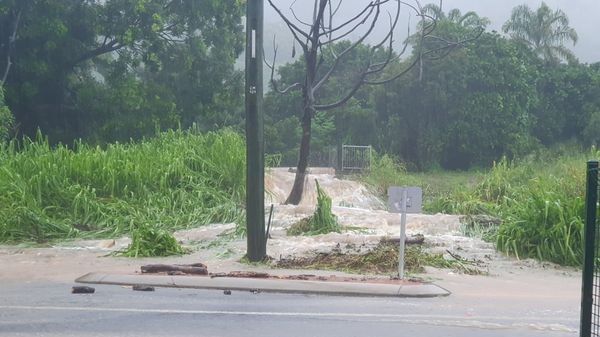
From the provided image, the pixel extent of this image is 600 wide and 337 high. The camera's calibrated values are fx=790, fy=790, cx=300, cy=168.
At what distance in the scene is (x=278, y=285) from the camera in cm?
1044

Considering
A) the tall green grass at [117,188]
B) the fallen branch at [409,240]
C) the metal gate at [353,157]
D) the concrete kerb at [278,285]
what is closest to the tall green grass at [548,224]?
the fallen branch at [409,240]

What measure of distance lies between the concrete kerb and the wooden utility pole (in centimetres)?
167

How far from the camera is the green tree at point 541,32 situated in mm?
58875

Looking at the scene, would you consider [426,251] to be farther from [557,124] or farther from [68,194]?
[557,124]

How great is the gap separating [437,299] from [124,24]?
85.6 ft

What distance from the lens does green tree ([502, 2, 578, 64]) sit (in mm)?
58875

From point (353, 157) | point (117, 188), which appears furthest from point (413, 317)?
point (353, 157)

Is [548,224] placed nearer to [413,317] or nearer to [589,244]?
[413,317]

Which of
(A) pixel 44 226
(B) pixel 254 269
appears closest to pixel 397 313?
(B) pixel 254 269

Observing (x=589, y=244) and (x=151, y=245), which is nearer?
(x=589, y=244)

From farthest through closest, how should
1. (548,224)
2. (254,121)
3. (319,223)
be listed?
(319,223)
(548,224)
(254,121)

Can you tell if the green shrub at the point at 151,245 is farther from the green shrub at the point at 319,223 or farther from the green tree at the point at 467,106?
the green tree at the point at 467,106

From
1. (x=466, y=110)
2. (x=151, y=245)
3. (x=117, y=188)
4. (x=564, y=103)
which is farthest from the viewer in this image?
(x=564, y=103)

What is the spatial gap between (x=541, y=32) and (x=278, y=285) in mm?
53971
